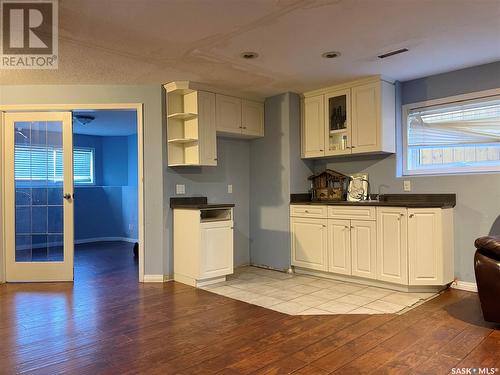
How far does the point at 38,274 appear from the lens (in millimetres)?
4371

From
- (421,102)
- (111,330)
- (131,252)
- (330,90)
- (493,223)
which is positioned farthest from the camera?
(131,252)

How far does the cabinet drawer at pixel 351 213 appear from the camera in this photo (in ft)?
13.1

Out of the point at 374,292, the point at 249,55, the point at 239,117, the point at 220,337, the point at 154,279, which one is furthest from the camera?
the point at 239,117

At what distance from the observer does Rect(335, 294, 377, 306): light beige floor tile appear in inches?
135

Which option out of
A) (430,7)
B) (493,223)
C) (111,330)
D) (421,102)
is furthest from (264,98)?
(111,330)

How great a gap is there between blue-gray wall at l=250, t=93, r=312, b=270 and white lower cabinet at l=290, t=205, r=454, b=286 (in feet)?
1.24

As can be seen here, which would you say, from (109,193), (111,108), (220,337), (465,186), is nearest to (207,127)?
(111,108)

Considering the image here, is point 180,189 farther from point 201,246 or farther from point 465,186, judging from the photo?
point 465,186

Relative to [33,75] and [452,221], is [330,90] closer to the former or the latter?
[452,221]

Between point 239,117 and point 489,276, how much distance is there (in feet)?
10.3

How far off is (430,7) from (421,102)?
1.77 meters

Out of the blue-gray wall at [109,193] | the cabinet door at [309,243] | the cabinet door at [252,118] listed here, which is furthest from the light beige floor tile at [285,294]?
the blue-gray wall at [109,193]

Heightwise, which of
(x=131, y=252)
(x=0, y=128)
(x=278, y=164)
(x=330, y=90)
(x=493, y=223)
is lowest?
(x=131, y=252)

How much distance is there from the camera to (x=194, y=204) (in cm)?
456
